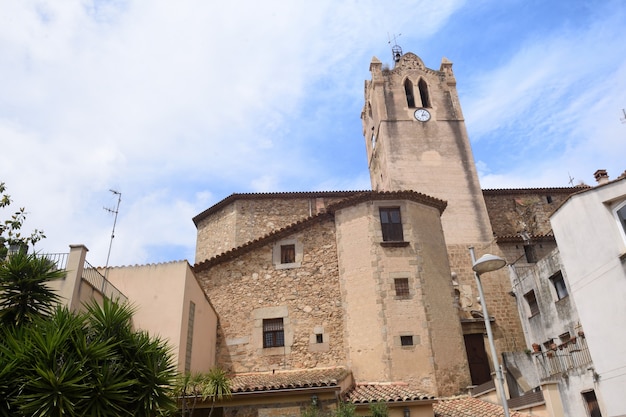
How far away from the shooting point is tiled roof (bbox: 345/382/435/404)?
14.6 meters

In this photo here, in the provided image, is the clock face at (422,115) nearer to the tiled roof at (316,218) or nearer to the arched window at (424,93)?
the arched window at (424,93)

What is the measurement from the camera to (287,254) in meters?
20.3

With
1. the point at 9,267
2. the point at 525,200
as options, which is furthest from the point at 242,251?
the point at 525,200

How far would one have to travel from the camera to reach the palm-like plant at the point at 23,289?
10.0 meters

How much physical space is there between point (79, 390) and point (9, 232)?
12.9 meters

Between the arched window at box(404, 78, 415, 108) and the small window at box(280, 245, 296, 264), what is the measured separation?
612 inches

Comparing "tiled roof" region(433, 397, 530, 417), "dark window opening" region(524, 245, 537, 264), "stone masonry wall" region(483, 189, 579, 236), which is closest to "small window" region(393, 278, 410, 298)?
"tiled roof" region(433, 397, 530, 417)

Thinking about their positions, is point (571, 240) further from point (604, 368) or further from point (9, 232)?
point (9, 232)

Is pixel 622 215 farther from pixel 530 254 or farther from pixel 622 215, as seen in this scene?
pixel 530 254

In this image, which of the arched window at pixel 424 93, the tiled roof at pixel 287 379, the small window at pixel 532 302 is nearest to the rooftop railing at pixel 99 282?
the tiled roof at pixel 287 379

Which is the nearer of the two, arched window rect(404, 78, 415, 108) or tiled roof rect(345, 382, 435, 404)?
tiled roof rect(345, 382, 435, 404)

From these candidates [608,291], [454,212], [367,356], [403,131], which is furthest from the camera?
[403,131]

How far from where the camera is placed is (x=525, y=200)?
30.4 m

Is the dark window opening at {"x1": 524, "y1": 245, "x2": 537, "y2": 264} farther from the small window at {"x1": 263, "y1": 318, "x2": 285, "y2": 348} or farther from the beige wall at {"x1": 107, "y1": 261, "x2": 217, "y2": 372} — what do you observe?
the beige wall at {"x1": 107, "y1": 261, "x2": 217, "y2": 372}
